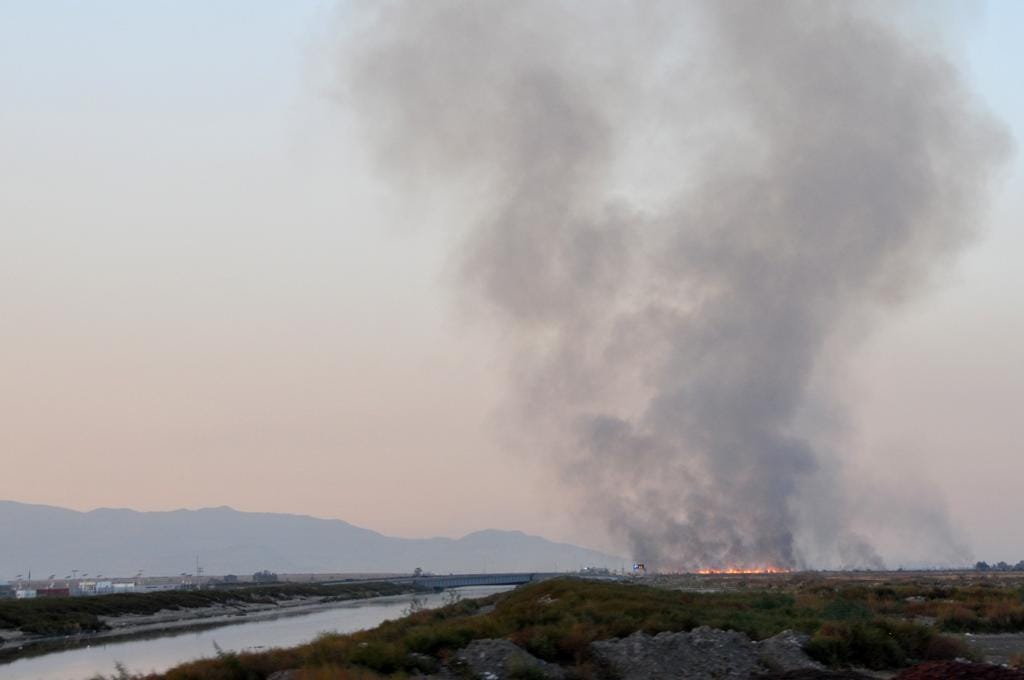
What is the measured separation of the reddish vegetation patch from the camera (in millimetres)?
17594

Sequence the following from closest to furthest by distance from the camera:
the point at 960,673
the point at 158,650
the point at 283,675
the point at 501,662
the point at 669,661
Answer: the point at 960,673
the point at 283,675
the point at 501,662
the point at 669,661
the point at 158,650

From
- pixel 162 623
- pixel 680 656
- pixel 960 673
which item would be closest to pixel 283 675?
pixel 680 656

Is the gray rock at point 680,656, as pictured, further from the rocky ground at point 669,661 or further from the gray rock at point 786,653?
the gray rock at point 786,653

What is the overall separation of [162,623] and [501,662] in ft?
230

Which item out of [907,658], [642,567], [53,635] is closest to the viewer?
[907,658]

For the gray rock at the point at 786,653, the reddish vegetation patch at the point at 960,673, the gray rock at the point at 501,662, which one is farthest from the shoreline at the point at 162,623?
Answer: the reddish vegetation patch at the point at 960,673

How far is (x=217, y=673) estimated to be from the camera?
23953 mm

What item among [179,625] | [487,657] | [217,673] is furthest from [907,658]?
[179,625]

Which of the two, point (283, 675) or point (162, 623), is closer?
point (283, 675)

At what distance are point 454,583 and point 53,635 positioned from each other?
4261 inches

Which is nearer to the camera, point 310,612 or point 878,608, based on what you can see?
point 878,608

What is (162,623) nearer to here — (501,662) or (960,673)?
(501,662)

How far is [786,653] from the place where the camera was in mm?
26562

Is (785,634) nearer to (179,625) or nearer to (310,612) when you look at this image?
(179,625)
